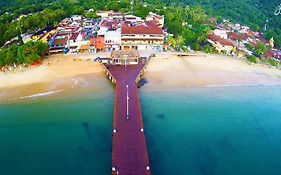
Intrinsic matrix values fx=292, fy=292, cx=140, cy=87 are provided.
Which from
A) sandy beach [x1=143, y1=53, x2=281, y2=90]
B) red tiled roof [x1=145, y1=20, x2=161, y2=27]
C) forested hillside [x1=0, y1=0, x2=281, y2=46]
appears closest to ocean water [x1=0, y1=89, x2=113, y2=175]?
sandy beach [x1=143, y1=53, x2=281, y2=90]

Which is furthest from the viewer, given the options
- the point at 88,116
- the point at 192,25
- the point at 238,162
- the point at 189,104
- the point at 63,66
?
the point at 192,25

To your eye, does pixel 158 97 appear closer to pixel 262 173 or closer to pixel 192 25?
pixel 262 173

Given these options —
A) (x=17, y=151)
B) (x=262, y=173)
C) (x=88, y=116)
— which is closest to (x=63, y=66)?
(x=88, y=116)

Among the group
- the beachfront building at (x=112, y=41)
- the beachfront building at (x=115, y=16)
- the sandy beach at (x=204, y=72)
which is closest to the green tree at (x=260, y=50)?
the sandy beach at (x=204, y=72)

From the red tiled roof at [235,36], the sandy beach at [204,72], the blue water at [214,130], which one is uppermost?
the red tiled roof at [235,36]

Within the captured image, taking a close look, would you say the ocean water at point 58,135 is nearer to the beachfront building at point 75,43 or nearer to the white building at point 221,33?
the beachfront building at point 75,43

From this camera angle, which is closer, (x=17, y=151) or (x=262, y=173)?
(x=262, y=173)
